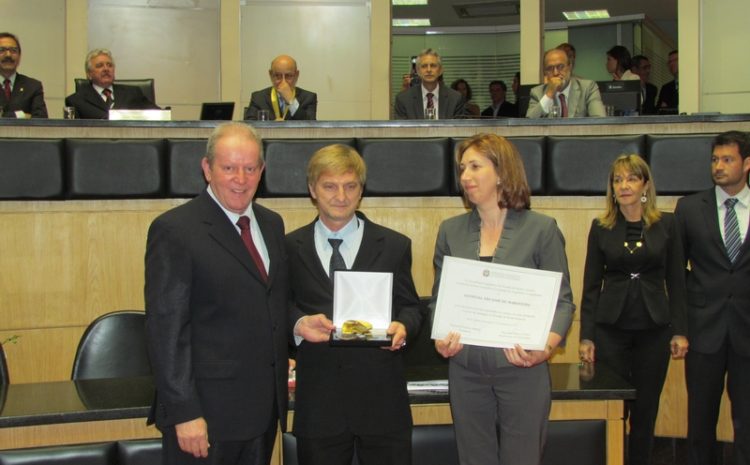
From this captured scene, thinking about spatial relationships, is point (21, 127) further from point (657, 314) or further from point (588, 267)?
point (657, 314)

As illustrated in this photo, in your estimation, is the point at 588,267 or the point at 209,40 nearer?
the point at 588,267

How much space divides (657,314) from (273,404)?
2.00m

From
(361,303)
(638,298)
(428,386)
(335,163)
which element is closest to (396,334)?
(361,303)

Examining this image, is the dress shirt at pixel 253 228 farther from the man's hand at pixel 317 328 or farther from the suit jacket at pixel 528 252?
the suit jacket at pixel 528 252

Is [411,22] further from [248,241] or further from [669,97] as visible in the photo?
[248,241]

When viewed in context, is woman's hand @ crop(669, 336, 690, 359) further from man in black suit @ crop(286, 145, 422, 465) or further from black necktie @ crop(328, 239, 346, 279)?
black necktie @ crop(328, 239, 346, 279)

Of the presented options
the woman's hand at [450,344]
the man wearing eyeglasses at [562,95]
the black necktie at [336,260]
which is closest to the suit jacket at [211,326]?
the black necktie at [336,260]

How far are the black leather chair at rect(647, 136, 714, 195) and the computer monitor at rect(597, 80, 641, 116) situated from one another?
1487 mm

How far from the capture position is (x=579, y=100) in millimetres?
5688

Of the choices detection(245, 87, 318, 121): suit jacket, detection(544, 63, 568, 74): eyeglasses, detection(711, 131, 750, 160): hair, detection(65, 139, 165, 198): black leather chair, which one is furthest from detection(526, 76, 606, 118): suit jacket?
detection(65, 139, 165, 198): black leather chair

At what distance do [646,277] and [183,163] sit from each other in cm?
253

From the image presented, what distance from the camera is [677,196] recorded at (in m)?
4.48

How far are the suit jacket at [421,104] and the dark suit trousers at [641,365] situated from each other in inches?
114

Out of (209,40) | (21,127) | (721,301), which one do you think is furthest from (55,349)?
(209,40)
